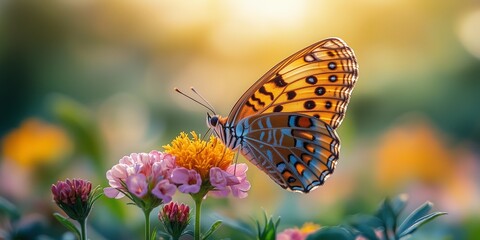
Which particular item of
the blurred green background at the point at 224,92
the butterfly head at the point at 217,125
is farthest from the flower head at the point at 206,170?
the blurred green background at the point at 224,92

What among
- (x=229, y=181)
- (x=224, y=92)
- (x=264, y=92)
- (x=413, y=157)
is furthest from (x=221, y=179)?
(x=224, y=92)

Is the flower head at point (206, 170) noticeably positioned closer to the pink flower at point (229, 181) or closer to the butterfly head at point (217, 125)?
the pink flower at point (229, 181)

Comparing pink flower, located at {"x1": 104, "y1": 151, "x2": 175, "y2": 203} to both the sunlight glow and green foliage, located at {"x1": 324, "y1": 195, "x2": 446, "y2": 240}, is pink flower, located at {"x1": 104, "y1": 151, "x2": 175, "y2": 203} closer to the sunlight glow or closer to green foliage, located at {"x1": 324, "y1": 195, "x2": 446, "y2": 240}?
green foliage, located at {"x1": 324, "y1": 195, "x2": 446, "y2": 240}

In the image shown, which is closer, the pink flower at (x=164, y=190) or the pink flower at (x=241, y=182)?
the pink flower at (x=164, y=190)

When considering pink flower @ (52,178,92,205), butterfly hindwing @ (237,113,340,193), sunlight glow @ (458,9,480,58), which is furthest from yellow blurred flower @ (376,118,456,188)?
sunlight glow @ (458,9,480,58)

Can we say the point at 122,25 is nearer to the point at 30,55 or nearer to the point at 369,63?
the point at 30,55
